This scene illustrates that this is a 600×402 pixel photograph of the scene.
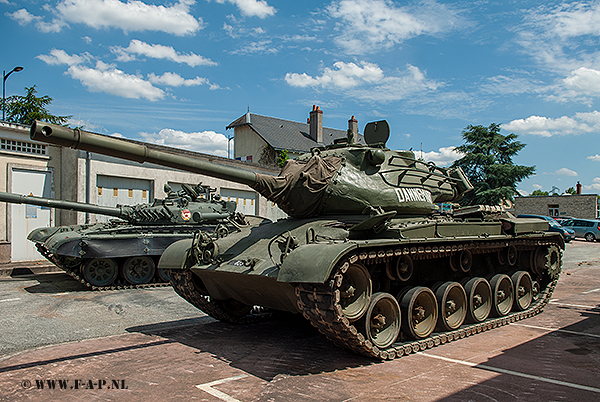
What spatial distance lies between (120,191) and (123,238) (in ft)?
23.2

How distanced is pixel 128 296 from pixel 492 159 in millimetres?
32231

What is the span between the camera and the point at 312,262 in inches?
227

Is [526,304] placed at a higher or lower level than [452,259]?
lower

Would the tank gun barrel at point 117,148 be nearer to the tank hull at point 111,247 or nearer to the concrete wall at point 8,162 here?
the tank hull at point 111,247

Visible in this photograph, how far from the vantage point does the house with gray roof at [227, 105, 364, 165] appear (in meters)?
37.6

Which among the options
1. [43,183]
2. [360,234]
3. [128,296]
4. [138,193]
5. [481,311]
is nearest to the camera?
[360,234]

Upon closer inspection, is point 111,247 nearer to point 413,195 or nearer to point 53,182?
point 53,182

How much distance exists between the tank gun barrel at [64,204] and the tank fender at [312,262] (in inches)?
342

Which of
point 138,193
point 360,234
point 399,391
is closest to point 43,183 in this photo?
point 138,193

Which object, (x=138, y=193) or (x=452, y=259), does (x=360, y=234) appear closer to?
(x=452, y=259)

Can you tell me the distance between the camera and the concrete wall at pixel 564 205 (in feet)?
145

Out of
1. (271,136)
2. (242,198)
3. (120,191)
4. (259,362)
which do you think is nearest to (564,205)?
(271,136)

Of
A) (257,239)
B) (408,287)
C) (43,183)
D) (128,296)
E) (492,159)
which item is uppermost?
(492,159)

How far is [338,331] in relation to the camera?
601cm
